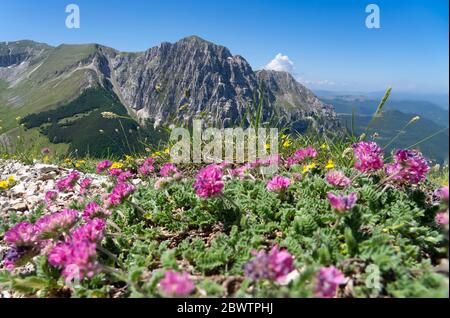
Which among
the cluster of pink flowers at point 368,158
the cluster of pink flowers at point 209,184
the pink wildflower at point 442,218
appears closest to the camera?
the pink wildflower at point 442,218

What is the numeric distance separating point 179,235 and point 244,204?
81 cm

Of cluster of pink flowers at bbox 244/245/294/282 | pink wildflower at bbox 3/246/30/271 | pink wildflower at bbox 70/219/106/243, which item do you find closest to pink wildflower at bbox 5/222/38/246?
pink wildflower at bbox 3/246/30/271

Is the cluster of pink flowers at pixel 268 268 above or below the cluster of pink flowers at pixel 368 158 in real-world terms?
below

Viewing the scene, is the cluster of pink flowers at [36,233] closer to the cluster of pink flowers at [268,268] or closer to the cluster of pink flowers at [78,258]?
the cluster of pink flowers at [78,258]

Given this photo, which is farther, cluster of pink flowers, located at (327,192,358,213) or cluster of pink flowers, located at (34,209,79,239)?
cluster of pink flowers, located at (34,209,79,239)

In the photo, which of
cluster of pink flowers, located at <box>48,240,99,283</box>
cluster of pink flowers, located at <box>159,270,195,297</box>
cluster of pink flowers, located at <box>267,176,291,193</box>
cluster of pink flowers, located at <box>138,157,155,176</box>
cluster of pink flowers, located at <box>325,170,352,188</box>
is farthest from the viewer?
cluster of pink flowers, located at <box>138,157,155,176</box>

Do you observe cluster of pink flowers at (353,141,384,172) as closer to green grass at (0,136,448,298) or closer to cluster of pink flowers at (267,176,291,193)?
green grass at (0,136,448,298)

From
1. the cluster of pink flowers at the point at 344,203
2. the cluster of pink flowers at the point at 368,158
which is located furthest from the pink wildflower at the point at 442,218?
the cluster of pink flowers at the point at 368,158

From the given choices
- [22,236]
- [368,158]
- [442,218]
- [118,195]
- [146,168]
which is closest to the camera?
[442,218]

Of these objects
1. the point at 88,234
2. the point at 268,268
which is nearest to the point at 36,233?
the point at 88,234

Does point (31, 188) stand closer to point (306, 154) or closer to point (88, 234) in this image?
point (88, 234)

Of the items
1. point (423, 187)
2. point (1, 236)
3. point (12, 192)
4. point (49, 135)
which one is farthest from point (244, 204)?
point (49, 135)

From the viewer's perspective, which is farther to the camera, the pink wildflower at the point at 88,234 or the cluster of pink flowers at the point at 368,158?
the cluster of pink flowers at the point at 368,158

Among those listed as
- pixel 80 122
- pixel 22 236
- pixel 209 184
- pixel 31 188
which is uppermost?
pixel 209 184
